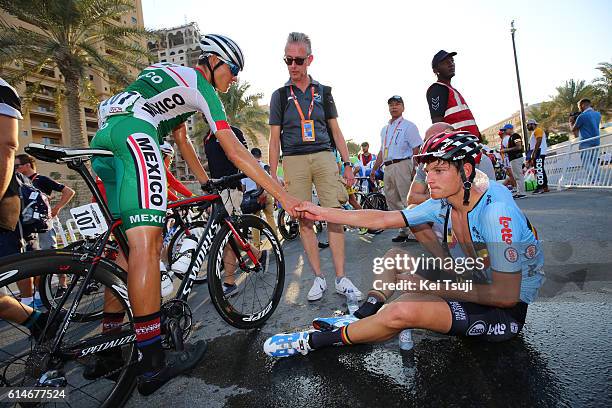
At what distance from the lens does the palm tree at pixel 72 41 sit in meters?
14.5

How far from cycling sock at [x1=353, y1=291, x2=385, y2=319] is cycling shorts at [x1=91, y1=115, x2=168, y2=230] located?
4.52ft

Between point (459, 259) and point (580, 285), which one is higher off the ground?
point (459, 259)

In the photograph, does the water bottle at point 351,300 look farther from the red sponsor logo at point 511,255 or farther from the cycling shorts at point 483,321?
the red sponsor logo at point 511,255

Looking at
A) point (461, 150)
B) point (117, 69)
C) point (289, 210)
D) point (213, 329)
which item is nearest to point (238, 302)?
point (213, 329)

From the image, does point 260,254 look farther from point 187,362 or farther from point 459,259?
point 459,259

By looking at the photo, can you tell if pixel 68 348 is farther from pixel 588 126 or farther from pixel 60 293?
pixel 588 126

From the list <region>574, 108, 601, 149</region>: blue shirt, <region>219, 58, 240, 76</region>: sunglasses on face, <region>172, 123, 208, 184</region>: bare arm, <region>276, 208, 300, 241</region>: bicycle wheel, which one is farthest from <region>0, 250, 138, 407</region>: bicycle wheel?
<region>574, 108, 601, 149</region>: blue shirt

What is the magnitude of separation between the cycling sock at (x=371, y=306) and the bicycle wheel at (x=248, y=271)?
3.07ft

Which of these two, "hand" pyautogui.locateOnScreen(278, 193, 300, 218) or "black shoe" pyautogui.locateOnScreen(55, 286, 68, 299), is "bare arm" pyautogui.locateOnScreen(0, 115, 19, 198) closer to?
"black shoe" pyautogui.locateOnScreen(55, 286, 68, 299)

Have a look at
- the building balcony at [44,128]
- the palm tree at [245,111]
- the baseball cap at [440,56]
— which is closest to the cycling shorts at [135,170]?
the baseball cap at [440,56]

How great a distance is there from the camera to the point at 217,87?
2666mm

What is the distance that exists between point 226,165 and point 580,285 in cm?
413

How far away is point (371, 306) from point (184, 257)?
1.41 meters

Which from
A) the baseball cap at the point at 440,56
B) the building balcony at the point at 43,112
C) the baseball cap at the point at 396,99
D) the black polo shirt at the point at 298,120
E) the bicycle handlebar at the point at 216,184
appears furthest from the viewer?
the building balcony at the point at 43,112
